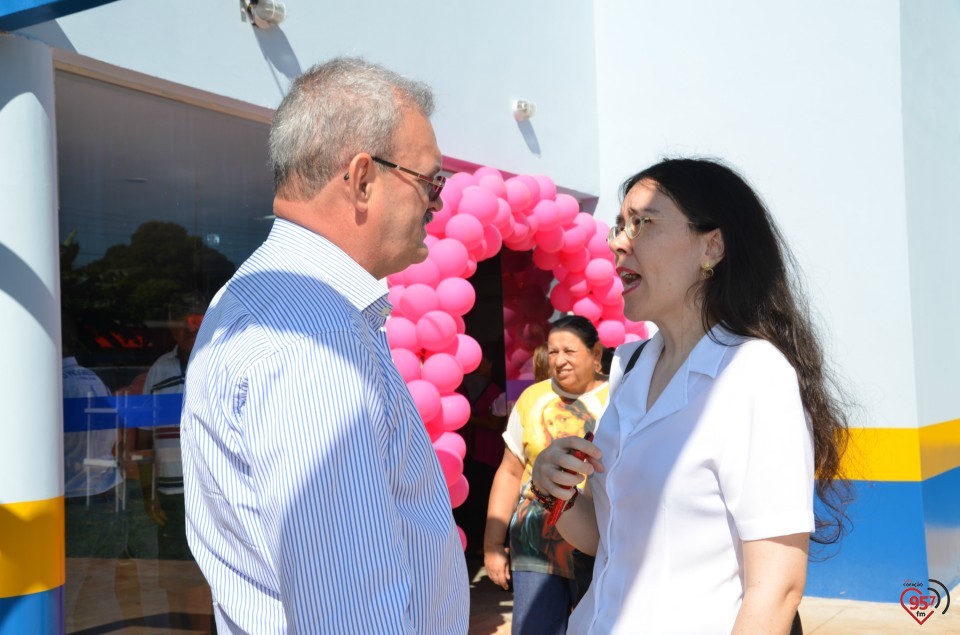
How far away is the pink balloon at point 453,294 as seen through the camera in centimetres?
443

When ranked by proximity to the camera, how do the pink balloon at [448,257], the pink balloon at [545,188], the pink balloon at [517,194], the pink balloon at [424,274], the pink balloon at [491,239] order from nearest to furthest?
1. the pink balloon at [424,274]
2. the pink balloon at [448,257]
3. the pink balloon at [491,239]
4. the pink balloon at [517,194]
5. the pink balloon at [545,188]

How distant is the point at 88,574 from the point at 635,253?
298 cm

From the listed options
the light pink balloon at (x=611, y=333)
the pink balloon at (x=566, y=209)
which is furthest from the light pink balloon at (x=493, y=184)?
the light pink balloon at (x=611, y=333)

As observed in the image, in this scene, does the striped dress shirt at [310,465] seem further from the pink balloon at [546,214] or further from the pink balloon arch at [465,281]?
the pink balloon at [546,214]

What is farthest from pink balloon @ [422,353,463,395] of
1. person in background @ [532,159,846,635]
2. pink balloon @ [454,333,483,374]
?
person in background @ [532,159,846,635]

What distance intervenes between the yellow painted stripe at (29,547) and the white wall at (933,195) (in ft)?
17.8

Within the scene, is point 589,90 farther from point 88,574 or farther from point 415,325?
point 88,574

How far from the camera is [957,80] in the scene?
7.64 metres

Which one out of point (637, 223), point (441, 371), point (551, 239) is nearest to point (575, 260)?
point (551, 239)

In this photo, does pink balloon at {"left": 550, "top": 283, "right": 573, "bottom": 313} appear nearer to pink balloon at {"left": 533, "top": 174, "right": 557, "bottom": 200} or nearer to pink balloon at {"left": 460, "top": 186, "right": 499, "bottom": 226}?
Result: pink balloon at {"left": 533, "top": 174, "right": 557, "bottom": 200}

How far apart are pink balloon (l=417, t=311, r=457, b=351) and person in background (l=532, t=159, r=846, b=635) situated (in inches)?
89.8

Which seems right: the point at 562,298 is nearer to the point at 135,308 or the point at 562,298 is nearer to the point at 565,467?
the point at 135,308

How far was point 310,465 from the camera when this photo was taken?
3.71ft

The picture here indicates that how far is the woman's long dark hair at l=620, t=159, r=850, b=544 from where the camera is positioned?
1.80 m
